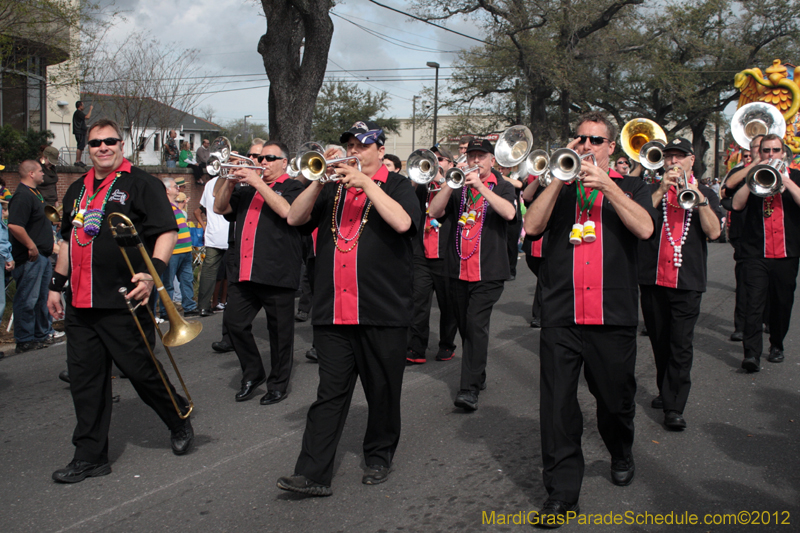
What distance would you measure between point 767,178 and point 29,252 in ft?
24.9

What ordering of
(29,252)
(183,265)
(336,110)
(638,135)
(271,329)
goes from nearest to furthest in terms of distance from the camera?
1. (638,135)
2. (271,329)
3. (29,252)
4. (183,265)
5. (336,110)

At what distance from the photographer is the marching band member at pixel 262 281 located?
5.63 meters

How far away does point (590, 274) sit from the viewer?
3715mm

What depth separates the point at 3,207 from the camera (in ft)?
25.2

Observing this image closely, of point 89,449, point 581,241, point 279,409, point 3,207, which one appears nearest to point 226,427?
point 279,409

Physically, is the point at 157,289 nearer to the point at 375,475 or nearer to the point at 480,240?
the point at 375,475

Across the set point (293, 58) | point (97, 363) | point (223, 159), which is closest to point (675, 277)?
point (223, 159)

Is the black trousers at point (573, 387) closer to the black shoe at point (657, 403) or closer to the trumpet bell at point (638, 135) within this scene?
the black shoe at point (657, 403)

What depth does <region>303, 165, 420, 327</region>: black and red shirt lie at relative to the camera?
3916 mm

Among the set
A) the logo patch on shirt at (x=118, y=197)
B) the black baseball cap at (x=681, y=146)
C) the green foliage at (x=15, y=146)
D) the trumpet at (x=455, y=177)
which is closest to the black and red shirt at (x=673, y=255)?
the black baseball cap at (x=681, y=146)

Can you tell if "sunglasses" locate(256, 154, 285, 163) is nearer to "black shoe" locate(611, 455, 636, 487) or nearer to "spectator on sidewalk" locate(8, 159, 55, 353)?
"spectator on sidewalk" locate(8, 159, 55, 353)

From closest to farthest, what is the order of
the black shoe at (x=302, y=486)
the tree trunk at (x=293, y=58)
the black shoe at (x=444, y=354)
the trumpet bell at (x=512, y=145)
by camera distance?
1. the black shoe at (x=302, y=486)
2. the trumpet bell at (x=512, y=145)
3. the black shoe at (x=444, y=354)
4. the tree trunk at (x=293, y=58)

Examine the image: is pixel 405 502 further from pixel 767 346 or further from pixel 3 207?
pixel 3 207

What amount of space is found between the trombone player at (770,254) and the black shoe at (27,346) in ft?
24.1
